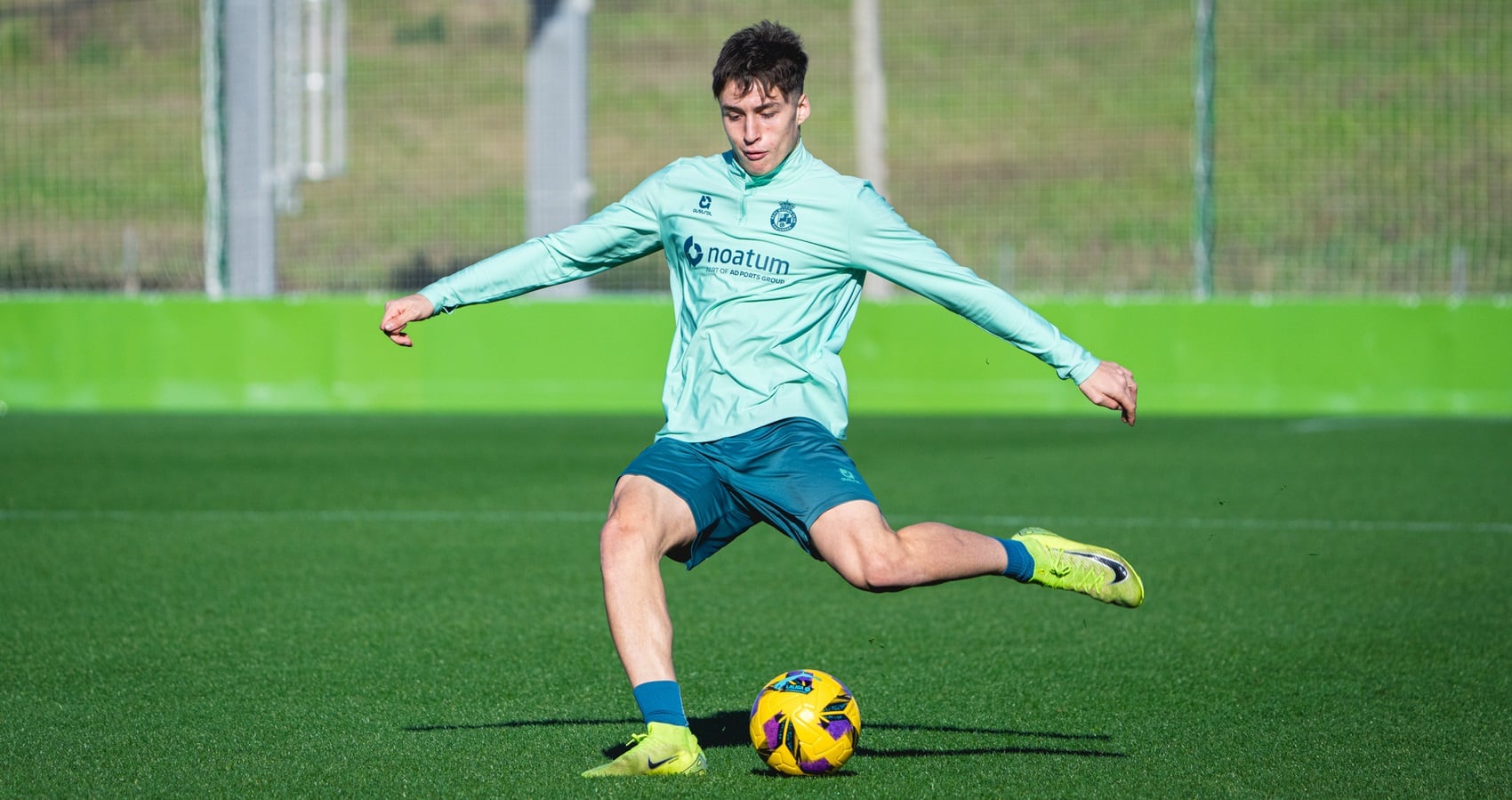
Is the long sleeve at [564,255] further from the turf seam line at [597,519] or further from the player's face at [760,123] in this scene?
the turf seam line at [597,519]

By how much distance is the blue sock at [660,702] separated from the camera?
4484mm

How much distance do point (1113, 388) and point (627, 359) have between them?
1203 centimetres

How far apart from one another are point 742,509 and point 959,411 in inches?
456

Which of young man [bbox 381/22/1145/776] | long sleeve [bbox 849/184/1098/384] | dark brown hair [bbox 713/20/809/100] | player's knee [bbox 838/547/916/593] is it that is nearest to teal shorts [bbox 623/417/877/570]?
young man [bbox 381/22/1145/776]

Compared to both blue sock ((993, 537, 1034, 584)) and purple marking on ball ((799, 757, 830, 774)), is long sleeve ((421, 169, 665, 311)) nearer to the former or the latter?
blue sock ((993, 537, 1034, 584))

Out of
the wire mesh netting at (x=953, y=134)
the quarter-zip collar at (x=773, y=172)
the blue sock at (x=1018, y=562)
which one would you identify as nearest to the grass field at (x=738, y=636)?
the blue sock at (x=1018, y=562)

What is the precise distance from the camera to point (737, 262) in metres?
4.79

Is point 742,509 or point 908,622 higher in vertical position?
point 742,509

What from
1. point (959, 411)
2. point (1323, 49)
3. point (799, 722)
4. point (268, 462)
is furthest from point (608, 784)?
point (1323, 49)

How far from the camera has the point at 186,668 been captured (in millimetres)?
5977

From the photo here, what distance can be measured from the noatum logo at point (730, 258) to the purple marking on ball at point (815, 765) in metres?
1.30

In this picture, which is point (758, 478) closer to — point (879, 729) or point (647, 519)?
point (647, 519)

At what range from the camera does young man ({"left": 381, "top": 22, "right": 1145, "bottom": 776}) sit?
4.56 m

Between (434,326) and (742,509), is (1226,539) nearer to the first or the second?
(742,509)
